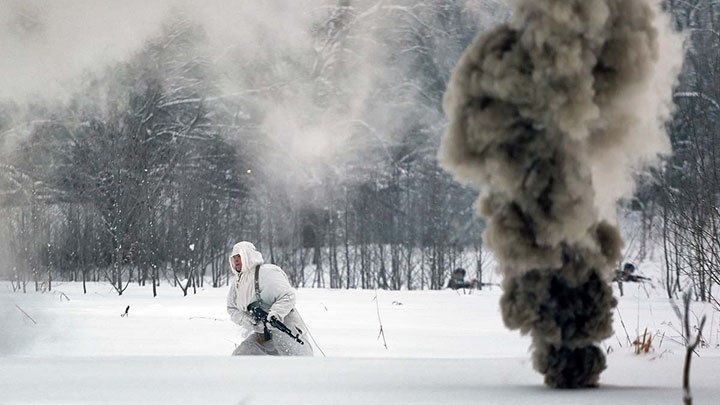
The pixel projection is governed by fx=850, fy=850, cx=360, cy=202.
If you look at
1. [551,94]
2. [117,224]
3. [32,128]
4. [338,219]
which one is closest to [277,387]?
[551,94]

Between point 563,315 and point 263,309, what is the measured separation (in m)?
3.56

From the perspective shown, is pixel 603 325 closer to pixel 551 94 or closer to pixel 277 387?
pixel 551 94

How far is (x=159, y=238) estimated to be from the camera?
2373cm

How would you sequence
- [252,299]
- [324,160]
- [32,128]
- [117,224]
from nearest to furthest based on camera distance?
[252,299] → [117,224] → [32,128] → [324,160]

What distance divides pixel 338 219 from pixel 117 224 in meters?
13.2

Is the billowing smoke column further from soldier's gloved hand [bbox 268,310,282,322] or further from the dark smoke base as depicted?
soldier's gloved hand [bbox 268,310,282,322]

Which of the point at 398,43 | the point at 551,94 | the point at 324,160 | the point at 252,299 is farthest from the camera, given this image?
the point at 398,43

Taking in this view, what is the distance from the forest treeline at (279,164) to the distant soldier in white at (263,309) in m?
4.04

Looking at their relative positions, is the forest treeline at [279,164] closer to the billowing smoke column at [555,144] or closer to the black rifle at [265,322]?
the black rifle at [265,322]

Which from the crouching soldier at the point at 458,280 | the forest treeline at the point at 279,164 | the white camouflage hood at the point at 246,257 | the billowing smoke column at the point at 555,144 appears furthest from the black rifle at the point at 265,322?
the crouching soldier at the point at 458,280

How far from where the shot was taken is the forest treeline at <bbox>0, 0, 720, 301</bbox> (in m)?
21.7

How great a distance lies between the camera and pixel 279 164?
4191 centimetres

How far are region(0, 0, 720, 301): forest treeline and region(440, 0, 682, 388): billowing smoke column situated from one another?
579 centimetres

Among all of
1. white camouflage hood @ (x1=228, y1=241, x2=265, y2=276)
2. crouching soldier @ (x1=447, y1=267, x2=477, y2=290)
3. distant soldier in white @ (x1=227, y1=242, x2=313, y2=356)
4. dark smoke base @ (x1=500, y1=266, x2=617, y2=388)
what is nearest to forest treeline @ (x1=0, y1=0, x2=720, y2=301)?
crouching soldier @ (x1=447, y1=267, x2=477, y2=290)
